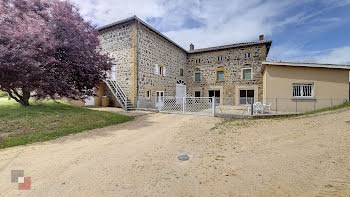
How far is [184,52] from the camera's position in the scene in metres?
19.8

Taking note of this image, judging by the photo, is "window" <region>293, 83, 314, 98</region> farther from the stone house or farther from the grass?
the grass

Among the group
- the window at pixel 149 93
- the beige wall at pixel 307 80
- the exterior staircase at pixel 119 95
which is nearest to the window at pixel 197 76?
the window at pixel 149 93

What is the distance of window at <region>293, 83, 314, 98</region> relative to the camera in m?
10.6

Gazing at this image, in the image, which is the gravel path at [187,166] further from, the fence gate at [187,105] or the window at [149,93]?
the window at [149,93]

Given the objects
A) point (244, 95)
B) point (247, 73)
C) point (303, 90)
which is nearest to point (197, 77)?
point (247, 73)

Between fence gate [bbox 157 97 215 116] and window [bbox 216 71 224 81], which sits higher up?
window [bbox 216 71 224 81]

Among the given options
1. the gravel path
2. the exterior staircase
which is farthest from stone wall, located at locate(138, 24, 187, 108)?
the gravel path

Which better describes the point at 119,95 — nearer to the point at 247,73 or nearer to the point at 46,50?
the point at 46,50

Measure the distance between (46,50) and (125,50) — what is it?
692 cm

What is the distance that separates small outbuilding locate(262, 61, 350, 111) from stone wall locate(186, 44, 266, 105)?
591 centimetres

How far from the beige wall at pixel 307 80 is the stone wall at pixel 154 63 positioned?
9234mm

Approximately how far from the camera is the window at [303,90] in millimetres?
10625

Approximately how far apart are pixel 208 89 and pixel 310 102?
10190 millimetres

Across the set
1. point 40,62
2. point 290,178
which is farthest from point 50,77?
point 290,178
